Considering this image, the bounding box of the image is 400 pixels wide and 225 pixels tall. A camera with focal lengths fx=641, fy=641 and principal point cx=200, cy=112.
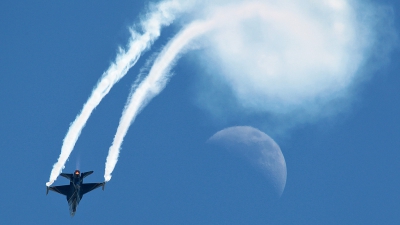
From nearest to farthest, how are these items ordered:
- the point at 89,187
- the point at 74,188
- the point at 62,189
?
the point at 74,188 → the point at 89,187 → the point at 62,189

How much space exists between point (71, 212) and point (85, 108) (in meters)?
11.5

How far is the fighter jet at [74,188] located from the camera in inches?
2185

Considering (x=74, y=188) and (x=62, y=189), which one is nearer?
(x=74, y=188)

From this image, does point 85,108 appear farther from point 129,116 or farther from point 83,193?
point 83,193

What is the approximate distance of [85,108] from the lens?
49.9 meters

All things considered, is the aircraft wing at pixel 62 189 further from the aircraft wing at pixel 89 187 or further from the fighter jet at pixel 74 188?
the aircraft wing at pixel 89 187

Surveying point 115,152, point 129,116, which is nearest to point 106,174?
point 115,152

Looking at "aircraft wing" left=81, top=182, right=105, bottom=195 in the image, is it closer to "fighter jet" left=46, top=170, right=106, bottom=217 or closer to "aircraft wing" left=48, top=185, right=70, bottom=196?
"fighter jet" left=46, top=170, right=106, bottom=217

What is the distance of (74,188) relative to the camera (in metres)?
56.3

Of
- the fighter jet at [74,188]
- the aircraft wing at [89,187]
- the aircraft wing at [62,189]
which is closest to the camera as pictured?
the fighter jet at [74,188]

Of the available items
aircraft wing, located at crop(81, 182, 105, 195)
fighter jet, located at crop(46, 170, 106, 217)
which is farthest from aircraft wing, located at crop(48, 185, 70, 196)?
aircraft wing, located at crop(81, 182, 105, 195)

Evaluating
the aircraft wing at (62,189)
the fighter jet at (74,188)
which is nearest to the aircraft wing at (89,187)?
the fighter jet at (74,188)

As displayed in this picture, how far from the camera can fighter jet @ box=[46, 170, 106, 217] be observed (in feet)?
182

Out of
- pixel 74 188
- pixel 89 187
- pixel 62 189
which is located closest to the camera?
→ pixel 74 188
